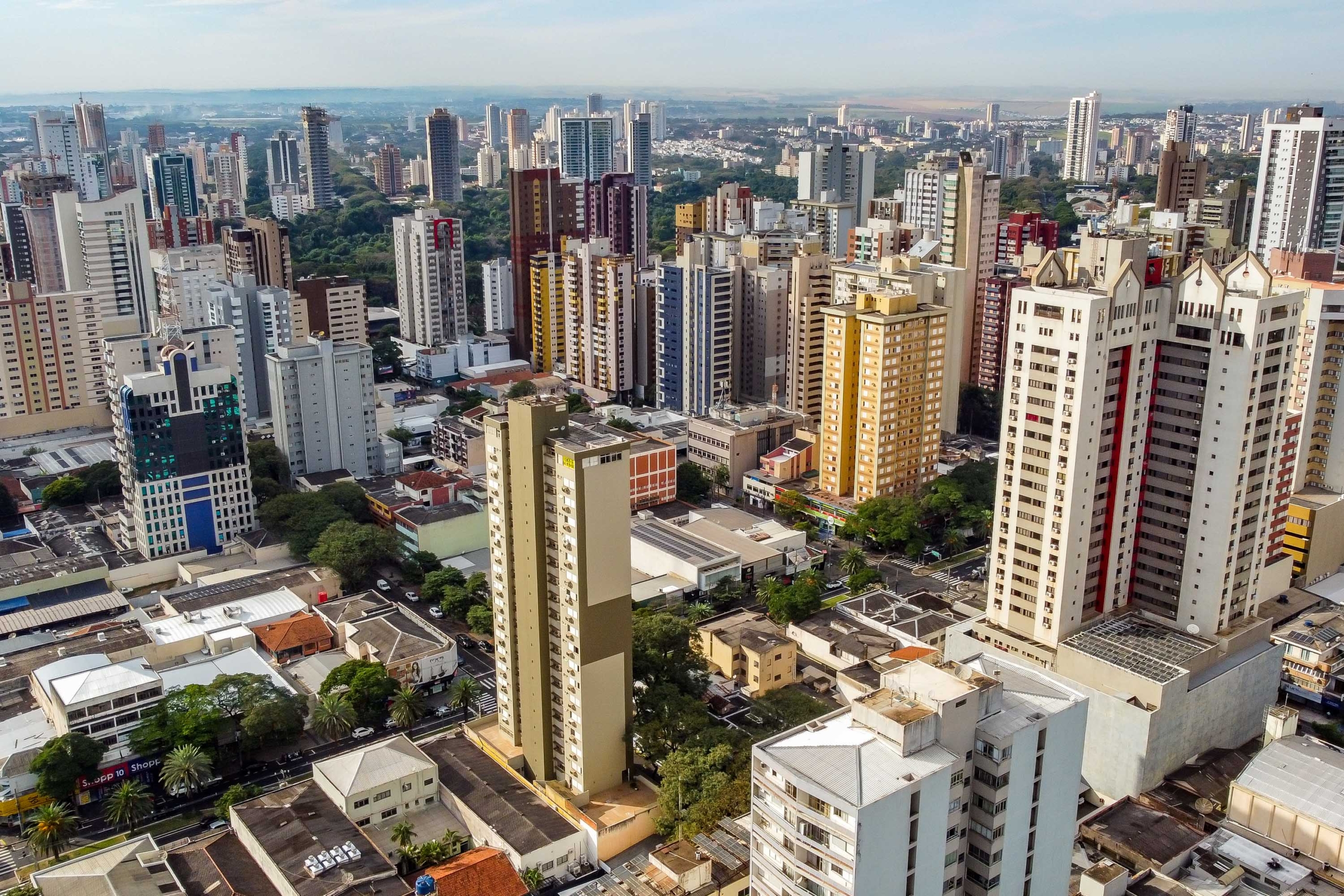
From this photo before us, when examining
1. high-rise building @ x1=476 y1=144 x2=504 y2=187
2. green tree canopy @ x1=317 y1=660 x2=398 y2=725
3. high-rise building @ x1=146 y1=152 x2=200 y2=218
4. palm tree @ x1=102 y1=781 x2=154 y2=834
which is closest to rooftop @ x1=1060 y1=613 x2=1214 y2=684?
green tree canopy @ x1=317 y1=660 x2=398 y2=725

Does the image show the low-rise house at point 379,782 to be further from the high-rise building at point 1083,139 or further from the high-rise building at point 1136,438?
the high-rise building at point 1083,139

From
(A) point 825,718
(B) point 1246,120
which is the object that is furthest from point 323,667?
(B) point 1246,120

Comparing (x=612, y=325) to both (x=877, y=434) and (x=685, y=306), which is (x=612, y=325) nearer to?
(x=685, y=306)

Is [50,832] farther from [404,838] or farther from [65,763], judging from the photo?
[404,838]

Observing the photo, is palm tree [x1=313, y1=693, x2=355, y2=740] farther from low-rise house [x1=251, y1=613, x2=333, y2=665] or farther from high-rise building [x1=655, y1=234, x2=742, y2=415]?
high-rise building [x1=655, y1=234, x2=742, y2=415]

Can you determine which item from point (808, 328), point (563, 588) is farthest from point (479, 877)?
point (808, 328)

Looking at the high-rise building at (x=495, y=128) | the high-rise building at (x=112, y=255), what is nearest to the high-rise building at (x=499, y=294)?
the high-rise building at (x=112, y=255)

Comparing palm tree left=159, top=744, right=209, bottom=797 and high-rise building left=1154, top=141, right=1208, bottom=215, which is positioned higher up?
high-rise building left=1154, top=141, right=1208, bottom=215
